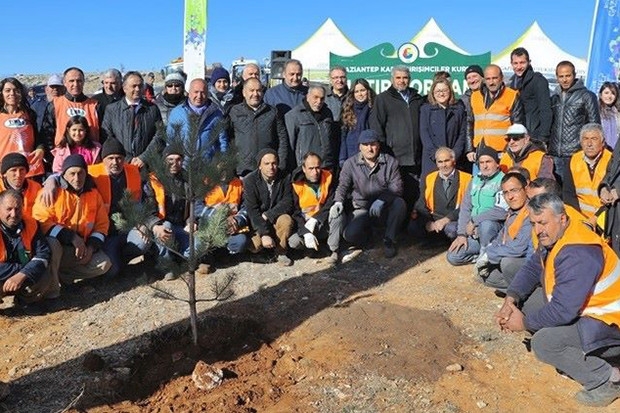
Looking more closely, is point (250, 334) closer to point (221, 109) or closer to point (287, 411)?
point (287, 411)

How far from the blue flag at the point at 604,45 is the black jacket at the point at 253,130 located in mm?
4827

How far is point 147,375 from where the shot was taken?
4.19 meters

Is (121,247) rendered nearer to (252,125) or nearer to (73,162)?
(73,162)

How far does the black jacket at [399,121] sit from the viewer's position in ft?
23.0

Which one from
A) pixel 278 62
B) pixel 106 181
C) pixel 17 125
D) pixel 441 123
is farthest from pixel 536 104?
pixel 278 62

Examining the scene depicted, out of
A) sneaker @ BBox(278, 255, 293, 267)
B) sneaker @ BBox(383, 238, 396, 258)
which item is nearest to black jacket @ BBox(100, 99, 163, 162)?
sneaker @ BBox(278, 255, 293, 267)

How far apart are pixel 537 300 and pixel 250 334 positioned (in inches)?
89.6

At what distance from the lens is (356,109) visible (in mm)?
7059

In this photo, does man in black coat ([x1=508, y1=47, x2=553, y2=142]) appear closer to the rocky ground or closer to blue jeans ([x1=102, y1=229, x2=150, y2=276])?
the rocky ground

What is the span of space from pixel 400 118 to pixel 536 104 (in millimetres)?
1639

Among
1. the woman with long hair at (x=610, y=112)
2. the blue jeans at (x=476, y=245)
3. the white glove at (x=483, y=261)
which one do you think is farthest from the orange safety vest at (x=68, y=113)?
the woman with long hair at (x=610, y=112)

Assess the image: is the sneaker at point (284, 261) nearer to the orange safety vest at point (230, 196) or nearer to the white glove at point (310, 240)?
the white glove at point (310, 240)

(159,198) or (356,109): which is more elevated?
(356,109)

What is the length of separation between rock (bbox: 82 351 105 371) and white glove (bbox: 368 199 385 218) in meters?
3.54
